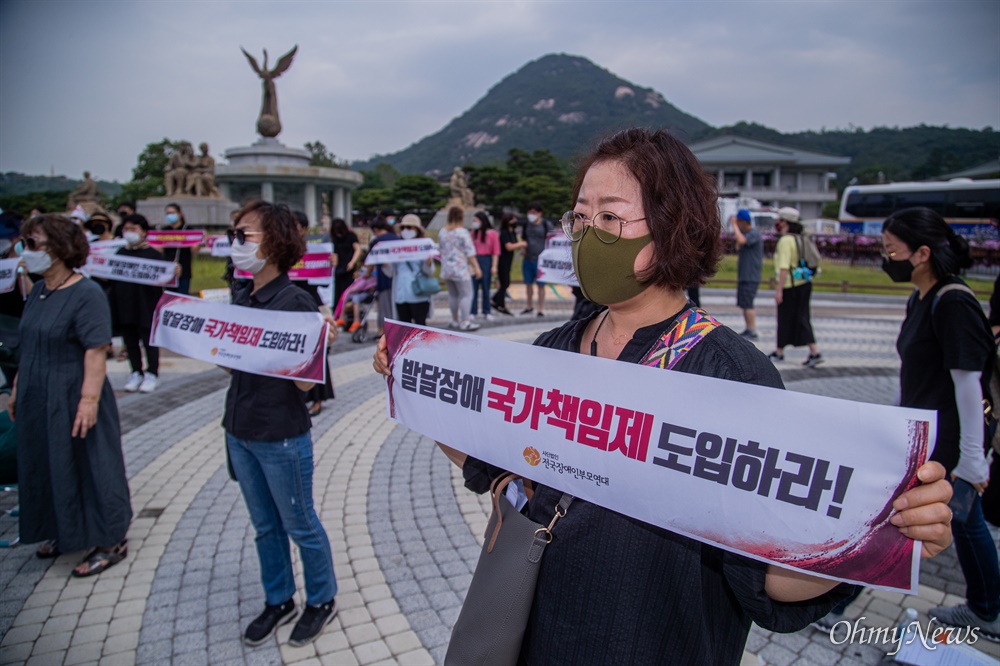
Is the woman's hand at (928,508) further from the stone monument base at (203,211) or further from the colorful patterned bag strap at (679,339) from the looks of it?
the stone monument base at (203,211)

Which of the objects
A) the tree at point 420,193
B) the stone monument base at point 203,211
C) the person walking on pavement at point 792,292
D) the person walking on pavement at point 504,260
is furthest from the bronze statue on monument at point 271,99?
the person walking on pavement at point 792,292

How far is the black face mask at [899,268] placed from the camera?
3281 mm

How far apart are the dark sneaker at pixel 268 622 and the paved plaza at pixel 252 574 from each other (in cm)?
5

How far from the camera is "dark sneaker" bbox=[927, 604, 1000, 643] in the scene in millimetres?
3188

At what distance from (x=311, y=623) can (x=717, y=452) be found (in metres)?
2.71

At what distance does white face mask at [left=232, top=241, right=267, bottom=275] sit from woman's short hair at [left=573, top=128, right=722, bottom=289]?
2.23 m

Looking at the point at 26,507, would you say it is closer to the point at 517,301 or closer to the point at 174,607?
the point at 174,607

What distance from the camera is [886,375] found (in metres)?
8.88

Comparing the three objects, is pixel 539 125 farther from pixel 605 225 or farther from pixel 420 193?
pixel 605 225

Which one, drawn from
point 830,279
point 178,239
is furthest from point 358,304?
point 830,279

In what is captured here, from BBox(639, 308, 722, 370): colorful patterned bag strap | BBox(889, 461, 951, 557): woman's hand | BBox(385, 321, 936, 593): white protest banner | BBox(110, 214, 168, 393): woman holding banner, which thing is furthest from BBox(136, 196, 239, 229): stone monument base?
BBox(889, 461, 951, 557): woman's hand

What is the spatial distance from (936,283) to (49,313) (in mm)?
5111

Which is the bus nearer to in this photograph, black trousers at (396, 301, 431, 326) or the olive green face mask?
black trousers at (396, 301, 431, 326)

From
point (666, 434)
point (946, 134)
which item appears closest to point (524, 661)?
point (666, 434)
